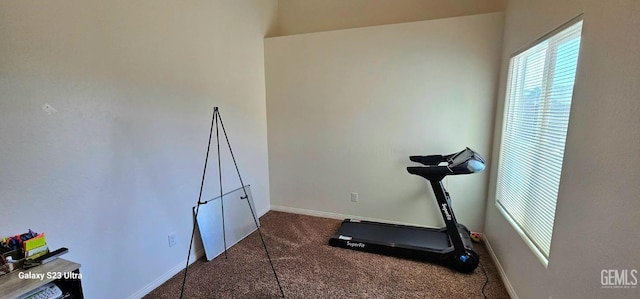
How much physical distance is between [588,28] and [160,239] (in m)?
3.21

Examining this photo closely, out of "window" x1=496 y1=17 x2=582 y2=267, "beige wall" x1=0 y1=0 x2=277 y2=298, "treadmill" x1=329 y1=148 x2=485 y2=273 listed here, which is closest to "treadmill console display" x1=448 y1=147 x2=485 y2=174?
"treadmill" x1=329 y1=148 x2=485 y2=273

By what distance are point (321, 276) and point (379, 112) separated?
196 cm

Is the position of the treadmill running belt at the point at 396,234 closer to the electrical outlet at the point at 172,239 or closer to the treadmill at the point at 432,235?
the treadmill at the point at 432,235

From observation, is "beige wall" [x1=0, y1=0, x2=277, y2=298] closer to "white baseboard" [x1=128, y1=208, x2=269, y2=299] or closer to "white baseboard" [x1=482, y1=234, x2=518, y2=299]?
"white baseboard" [x1=128, y1=208, x2=269, y2=299]

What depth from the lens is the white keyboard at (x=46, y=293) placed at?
1.32m

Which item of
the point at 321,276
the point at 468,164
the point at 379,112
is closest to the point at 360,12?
the point at 379,112

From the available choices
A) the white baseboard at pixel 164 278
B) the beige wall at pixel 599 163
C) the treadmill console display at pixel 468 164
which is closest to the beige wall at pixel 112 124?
the white baseboard at pixel 164 278

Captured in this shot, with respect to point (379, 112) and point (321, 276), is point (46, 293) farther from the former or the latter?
point (379, 112)

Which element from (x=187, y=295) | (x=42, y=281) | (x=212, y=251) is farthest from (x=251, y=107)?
(x=42, y=281)

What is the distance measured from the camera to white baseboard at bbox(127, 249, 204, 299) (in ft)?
7.18

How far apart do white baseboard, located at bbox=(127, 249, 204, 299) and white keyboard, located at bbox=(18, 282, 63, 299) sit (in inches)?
33.0

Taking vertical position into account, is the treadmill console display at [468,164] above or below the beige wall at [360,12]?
below

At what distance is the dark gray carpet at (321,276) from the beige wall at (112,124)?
395 millimetres

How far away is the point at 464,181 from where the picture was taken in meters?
3.09
